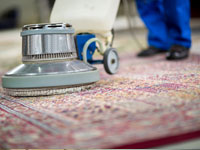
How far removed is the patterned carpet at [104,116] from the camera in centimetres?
62

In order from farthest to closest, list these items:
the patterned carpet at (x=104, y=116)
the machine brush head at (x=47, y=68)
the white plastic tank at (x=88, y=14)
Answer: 1. the white plastic tank at (x=88, y=14)
2. the machine brush head at (x=47, y=68)
3. the patterned carpet at (x=104, y=116)

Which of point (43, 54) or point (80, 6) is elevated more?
point (80, 6)

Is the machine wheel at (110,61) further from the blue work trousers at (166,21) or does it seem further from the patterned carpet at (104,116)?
the blue work trousers at (166,21)

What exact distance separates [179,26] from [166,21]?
168mm

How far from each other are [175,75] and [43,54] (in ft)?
1.93

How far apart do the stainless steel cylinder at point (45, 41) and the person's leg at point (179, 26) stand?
96cm

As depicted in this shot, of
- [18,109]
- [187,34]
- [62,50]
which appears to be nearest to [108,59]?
[62,50]

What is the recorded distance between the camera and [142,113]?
0.76m

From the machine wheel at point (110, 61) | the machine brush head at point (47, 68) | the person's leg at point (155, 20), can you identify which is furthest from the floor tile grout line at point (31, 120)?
the person's leg at point (155, 20)

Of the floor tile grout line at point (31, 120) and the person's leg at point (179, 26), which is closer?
the floor tile grout line at point (31, 120)

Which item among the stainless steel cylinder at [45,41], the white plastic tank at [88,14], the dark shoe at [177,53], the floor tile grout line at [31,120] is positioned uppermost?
the white plastic tank at [88,14]

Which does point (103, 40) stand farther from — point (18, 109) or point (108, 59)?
point (18, 109)

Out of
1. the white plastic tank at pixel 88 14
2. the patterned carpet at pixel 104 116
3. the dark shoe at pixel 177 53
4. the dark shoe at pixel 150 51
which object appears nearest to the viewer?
the patterned carpet at pixel 104 116

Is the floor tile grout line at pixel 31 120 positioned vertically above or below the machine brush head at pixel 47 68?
below
